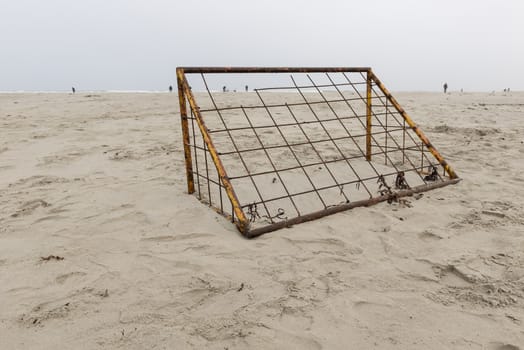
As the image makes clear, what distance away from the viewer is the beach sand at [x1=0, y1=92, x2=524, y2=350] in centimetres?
147

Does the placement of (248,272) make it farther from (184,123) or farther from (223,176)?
(184,123)

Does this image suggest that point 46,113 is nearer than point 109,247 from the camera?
No

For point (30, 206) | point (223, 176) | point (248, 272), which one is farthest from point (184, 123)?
point (248, 272)

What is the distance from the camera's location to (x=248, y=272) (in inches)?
75.3

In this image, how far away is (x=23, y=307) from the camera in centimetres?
163

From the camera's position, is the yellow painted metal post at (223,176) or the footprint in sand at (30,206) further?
the footprint in sand at (30,206)

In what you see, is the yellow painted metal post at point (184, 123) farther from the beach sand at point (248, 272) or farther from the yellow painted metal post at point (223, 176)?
the beach sand at point (248, 272)

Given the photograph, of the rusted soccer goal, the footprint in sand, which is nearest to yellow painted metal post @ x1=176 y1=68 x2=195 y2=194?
the rusted soccer goal

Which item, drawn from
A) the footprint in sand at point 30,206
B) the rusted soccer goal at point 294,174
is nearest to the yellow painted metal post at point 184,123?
the rusted soccer goal at point 294,174

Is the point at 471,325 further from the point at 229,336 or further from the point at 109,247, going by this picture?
the point at 109,247

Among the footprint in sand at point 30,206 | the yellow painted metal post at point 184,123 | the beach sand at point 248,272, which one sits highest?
the yellow painted metal post at point 184,123

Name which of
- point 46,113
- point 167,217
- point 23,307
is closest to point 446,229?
point 167,217

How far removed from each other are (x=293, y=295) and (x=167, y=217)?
4.08ft

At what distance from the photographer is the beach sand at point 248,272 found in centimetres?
147
